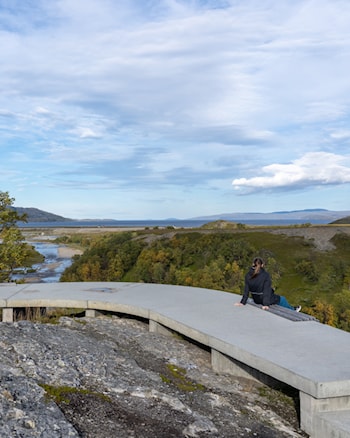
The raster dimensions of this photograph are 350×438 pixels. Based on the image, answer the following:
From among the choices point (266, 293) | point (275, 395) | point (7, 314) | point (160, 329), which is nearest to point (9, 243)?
point (7, 314)

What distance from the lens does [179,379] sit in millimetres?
6660

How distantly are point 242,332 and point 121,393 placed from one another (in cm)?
246

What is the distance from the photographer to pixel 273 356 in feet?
19.9

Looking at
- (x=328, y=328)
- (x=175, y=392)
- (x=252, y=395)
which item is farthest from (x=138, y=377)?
(x=328, y=328)

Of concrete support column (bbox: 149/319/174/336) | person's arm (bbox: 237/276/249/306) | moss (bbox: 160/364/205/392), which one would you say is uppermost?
person's arm (bbox: 237/276/249/306)

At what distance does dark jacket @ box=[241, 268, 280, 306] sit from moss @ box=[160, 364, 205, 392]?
2.85 m

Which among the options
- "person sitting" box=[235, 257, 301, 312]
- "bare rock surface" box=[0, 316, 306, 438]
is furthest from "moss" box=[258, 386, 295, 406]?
"person sitting" box=[235, 257, 301, 312]

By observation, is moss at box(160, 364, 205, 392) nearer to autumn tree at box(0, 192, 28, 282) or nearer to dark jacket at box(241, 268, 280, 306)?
dark jacket at box(241, 268, 280, 306)

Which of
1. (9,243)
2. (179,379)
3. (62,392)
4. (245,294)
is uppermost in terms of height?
(9,243)

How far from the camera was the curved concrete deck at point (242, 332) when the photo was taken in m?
5.19

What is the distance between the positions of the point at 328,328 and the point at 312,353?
1.71 meters

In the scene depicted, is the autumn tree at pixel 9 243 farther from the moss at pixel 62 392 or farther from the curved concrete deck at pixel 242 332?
the moss at pixel 62 392

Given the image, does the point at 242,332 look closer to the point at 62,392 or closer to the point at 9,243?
the point at 62,392

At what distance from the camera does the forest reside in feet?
68.0
